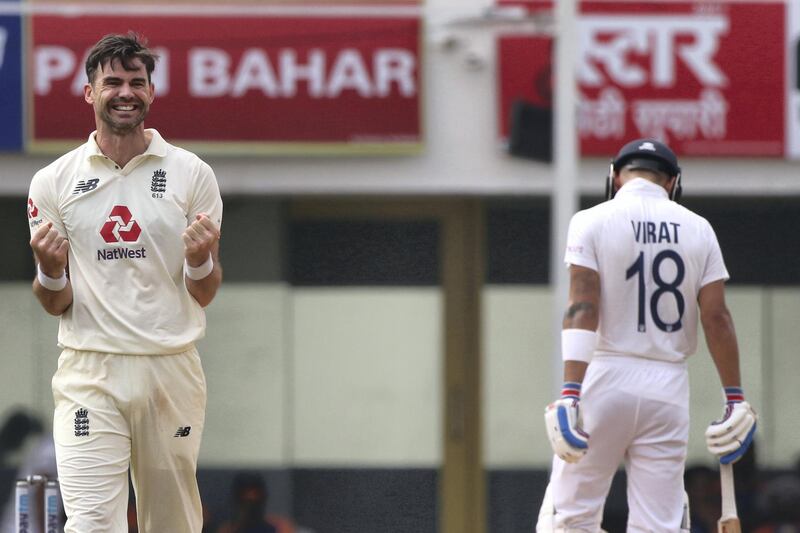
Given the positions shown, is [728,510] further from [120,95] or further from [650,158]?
[120,95]

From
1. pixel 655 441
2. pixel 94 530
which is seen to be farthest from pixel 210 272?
pixel 655 441

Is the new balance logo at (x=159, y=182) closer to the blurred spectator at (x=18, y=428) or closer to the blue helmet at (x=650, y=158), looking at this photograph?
the blue helmet at (x=650, y=158)

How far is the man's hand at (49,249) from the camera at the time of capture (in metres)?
5.31

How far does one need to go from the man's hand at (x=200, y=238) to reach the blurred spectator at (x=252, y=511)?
19.0 ft

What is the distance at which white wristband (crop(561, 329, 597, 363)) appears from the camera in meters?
6.14

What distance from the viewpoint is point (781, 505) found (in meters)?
11.0

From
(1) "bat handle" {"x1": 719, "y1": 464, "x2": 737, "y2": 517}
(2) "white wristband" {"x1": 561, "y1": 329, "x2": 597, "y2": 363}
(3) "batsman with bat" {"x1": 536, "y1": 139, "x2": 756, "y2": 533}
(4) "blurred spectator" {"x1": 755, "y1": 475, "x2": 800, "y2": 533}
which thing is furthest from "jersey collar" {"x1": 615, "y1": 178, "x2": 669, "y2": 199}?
(4) "blurred spectator" {"x1": 755, "y1": 475, "x2": 800, "y2": 533}

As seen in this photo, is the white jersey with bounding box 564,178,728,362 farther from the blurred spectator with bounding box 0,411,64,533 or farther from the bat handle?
the blurred spectator with bounding box 0,411,64,533

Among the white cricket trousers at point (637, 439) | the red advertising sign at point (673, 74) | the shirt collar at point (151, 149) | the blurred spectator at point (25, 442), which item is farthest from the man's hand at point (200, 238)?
the blurred spectator at point (25, 442)

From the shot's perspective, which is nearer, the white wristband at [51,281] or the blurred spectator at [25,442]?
the white wristband at [51,281]

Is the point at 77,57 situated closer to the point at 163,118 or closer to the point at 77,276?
the point at 163,118

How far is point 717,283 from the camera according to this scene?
6.37 m

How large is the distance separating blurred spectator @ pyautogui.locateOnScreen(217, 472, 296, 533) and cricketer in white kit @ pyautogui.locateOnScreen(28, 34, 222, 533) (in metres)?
5.37

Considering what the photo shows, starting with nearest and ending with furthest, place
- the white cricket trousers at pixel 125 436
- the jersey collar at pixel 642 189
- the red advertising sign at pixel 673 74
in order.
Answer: the white cricket trousers at pixel 125 436 → the jersey collar at pixel 642 189 → the red advertising sign at pixel 673 74
